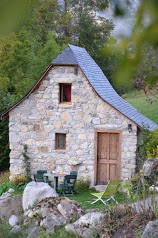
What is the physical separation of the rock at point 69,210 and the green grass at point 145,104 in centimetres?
992

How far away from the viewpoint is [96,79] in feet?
43.6

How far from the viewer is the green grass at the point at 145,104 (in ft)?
66.8

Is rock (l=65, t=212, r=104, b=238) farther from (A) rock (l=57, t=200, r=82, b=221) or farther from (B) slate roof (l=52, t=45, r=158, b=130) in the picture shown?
(B) slate roof (l=52, t=45, r=158, b=130)

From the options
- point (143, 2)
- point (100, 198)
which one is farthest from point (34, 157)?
point (143, 2)

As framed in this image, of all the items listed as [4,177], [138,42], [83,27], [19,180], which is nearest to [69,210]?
[19,180]

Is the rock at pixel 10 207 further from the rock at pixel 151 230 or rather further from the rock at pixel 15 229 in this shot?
the rock at pixel 151 230

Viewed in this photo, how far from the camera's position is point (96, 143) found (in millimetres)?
12750

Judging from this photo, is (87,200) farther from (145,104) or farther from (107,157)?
(145,104)

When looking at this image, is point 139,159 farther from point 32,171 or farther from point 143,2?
point 143,2

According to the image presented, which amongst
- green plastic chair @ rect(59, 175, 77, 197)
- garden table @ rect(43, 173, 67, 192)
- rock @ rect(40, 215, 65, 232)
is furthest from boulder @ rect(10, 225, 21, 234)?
garden table @ rect(43, 173, 67, 192)

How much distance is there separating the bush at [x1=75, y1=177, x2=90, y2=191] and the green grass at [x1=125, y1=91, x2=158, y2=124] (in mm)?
6895

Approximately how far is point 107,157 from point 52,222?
4.28 metres

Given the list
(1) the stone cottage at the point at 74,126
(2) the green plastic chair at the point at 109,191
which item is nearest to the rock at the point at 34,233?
(2) the green plastic chair at the point at 109,191

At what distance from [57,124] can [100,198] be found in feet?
10.9
